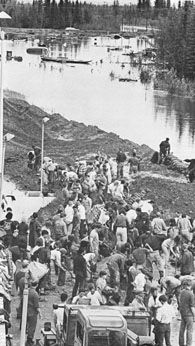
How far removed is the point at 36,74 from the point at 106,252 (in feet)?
325

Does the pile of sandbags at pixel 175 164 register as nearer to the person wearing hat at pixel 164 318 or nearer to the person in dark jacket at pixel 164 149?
the person in dark jacket at pixel 164 149

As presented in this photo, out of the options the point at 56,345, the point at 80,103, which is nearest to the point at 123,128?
the point at 80,103

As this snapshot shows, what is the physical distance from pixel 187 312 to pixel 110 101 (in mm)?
71056

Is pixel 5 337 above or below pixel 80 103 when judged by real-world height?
above

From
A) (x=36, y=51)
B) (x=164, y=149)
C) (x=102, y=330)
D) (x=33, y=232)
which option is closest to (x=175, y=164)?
(x=164, y=149)

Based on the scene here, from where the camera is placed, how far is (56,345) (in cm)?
1708

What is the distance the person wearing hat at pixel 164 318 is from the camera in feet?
58.0

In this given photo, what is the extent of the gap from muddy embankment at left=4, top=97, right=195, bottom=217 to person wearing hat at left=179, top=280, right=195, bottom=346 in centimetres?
1098

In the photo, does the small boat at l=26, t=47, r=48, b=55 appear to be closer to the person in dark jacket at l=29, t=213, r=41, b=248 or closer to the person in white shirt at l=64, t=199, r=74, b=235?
the person in white shirt at l=64, t=199, r=74, b=235

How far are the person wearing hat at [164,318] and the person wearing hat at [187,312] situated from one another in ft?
1.35

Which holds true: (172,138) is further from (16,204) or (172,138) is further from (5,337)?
(5,337)

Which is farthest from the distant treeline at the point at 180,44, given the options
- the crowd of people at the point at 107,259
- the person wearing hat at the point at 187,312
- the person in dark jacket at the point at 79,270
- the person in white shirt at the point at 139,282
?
the person wearing hat at the point at 187,312

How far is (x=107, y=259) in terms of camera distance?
69.9 ft

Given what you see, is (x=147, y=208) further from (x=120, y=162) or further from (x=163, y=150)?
(x=163, y=150)
